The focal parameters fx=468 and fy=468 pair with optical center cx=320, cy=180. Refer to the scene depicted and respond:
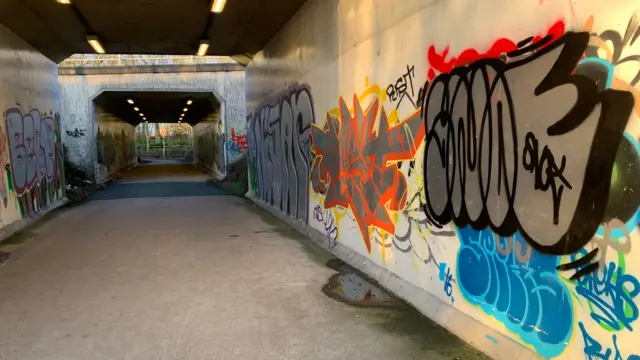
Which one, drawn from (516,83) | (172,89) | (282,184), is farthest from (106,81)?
(516,83)

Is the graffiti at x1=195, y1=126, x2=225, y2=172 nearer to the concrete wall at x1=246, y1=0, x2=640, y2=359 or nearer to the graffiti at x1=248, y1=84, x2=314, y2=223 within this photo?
the graffiti at x1=248, y1=84, x2=314, y2=223

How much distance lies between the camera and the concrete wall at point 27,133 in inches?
385

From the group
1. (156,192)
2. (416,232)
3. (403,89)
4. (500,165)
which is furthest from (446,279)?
(156,192)

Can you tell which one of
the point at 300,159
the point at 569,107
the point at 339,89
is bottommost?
the point at 300,159

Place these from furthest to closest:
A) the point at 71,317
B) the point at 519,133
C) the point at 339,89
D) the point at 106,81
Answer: the point at 106,81 < the point at 339,89 < the point at 71,317 < the point at 519,133

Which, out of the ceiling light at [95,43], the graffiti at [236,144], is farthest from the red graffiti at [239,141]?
the ceiling light at [95,43]

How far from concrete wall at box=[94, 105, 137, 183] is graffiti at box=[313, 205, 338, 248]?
684 inches

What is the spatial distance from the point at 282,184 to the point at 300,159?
1665 mm

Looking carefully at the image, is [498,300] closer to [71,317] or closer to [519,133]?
[519,133]

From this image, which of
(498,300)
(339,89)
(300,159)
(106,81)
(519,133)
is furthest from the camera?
(106,81)

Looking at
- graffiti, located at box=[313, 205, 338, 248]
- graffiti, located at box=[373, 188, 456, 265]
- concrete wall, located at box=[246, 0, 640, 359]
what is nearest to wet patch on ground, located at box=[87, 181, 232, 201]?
graffiti, located at box=[313, 205, 338, 248]

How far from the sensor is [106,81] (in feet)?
73.5

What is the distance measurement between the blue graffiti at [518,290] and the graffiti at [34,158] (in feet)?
32.0

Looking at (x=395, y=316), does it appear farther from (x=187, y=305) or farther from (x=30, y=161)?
(x=30, y=161)
